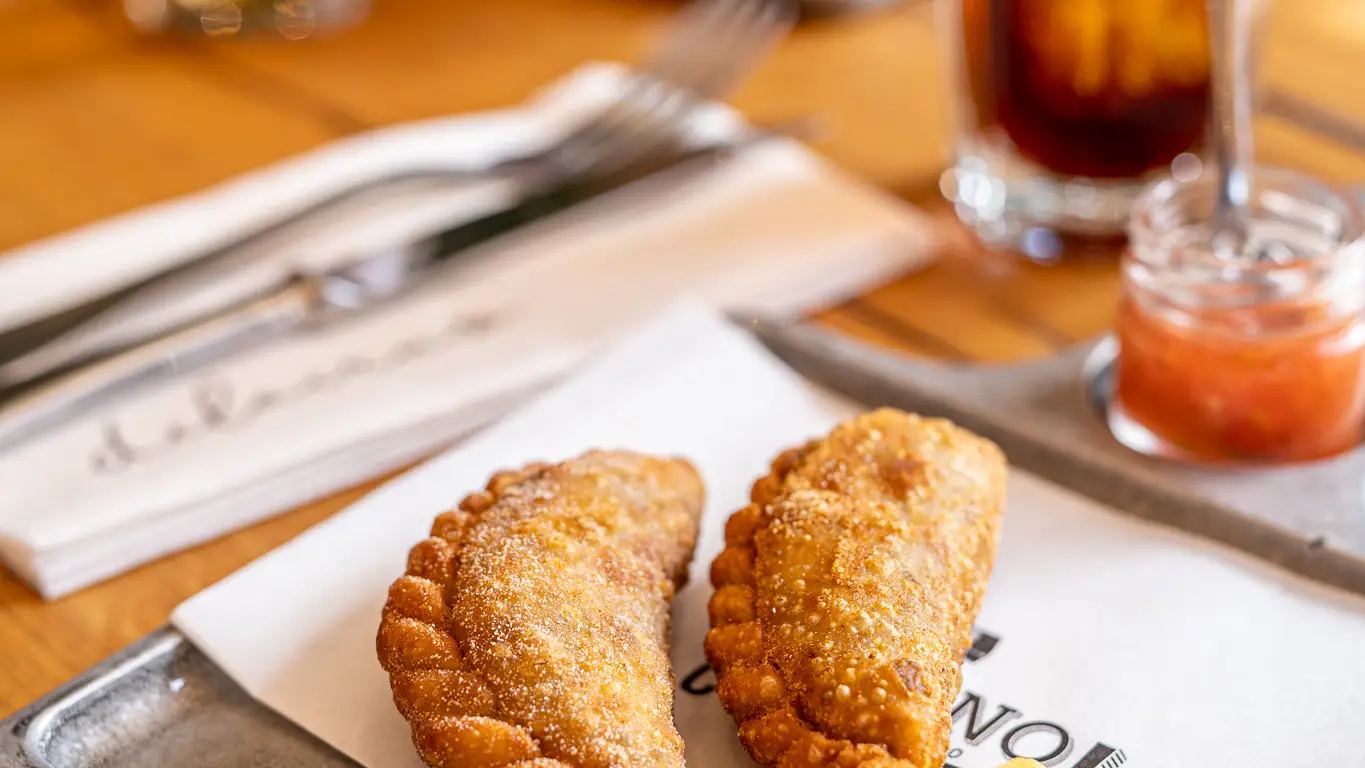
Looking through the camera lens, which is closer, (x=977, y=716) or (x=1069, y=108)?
(x=977, y=716)

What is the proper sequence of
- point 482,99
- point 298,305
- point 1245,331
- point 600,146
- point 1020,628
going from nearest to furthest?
point 1020,628 → point 1245,331 → point 298,305 → point 600,146 → point 482,99

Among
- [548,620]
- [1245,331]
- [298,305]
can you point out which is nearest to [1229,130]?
[1245,331]

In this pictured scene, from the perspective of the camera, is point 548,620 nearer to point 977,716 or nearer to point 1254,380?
point 977,716

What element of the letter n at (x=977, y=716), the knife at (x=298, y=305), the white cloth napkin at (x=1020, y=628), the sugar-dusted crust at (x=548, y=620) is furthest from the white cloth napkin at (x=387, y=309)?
the letter n at (x=977, y=716)

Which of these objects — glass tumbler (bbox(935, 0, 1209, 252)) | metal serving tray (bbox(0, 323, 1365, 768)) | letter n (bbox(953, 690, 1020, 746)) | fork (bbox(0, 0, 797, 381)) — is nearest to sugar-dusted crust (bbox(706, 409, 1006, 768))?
letter n (bbox(953, 690, 1020, 746))

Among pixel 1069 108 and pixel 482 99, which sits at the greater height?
pixel 1069 108

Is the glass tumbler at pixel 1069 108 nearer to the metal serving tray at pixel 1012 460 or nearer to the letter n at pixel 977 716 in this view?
the metal serving tray at pixel 1012 460
